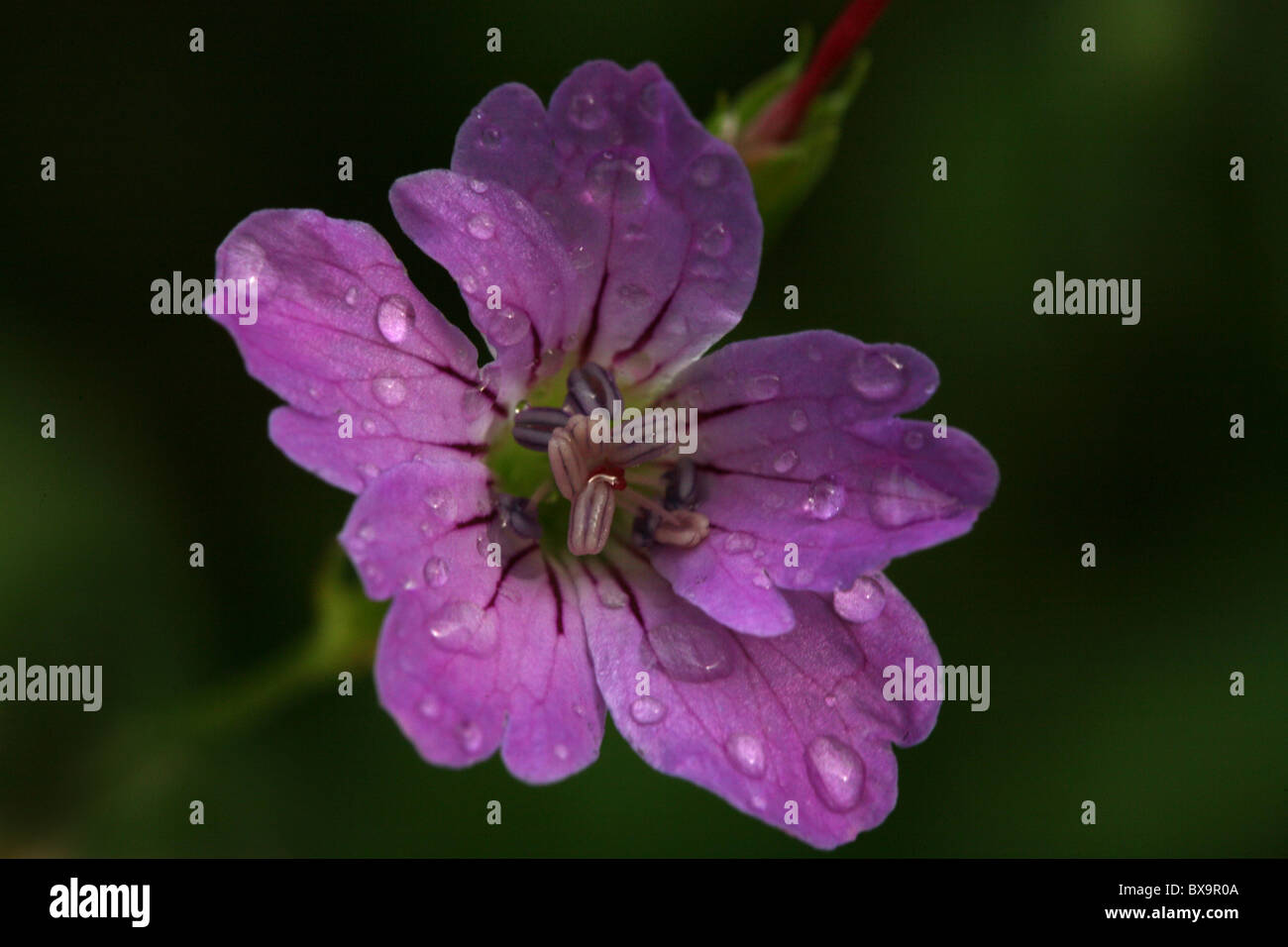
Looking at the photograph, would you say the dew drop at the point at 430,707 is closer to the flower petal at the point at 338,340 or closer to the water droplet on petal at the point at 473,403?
the flower petal at the point at 338,340

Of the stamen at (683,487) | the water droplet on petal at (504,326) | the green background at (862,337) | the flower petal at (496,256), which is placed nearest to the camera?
the flower petal at (496,256)

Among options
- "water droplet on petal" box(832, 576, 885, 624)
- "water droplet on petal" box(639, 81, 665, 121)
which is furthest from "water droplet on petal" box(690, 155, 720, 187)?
"water droplet on petal" box(832, 576, 885, 624)

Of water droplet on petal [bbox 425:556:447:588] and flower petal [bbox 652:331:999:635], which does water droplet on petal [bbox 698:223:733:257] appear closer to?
flower petal [bbox 652:331:999:635]

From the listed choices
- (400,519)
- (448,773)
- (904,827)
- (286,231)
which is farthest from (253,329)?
(904,827)

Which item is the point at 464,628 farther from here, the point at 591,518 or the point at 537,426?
the point at 537,426

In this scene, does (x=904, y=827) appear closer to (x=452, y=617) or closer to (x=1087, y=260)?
(x=1087, y=260)

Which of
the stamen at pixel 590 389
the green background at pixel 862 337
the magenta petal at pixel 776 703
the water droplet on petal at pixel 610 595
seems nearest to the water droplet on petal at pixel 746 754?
the magenta petal at pixel 776 703
